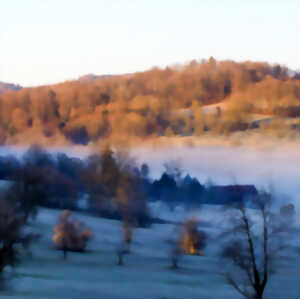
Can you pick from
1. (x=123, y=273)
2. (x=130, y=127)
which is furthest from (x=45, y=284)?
(x=130, y=127)

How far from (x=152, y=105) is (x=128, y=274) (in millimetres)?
19962

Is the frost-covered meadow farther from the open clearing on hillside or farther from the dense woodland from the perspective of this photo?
the dense woodland

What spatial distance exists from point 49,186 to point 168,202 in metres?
6.30

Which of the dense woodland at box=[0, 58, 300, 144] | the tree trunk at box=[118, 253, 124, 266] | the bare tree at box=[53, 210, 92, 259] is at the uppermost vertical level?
the dense woodland at box=[0, 58, 300, 144]

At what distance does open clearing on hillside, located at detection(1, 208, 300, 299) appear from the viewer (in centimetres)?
1141

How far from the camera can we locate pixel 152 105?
3262 centimetres

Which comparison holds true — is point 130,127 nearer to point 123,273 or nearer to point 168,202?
point 168,202

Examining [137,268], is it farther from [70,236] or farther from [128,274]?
[70,236]

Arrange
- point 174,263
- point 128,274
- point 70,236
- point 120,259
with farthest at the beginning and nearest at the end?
point 70,236
point 120,259
point 174,263
point 128,274

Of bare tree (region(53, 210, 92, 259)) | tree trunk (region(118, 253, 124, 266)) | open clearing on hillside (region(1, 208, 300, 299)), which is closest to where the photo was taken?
open clearing on hillside (region(1, 208, 300, 299))

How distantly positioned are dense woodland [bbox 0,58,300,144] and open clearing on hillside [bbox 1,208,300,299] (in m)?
12.6

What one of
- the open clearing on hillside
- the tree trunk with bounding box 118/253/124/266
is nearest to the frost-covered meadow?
the open clearing on hillside

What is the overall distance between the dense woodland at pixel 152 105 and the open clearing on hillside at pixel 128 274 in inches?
497

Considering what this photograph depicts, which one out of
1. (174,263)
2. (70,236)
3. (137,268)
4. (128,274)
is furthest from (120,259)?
(70,236)
